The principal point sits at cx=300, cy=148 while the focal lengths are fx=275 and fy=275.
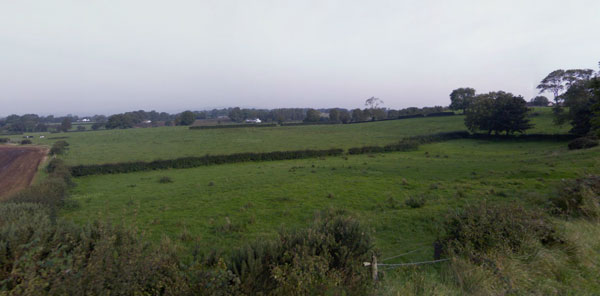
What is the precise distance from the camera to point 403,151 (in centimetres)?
4203

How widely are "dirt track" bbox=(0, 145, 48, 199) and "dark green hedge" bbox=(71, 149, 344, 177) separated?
4.11m

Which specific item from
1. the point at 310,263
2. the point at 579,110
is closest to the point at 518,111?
the point at 579,110

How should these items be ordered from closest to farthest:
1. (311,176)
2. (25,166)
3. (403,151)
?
(311,176) → (25,166) → (403,151)

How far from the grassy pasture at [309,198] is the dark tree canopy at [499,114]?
28.5 meters

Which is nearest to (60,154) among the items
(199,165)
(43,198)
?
(199,165)

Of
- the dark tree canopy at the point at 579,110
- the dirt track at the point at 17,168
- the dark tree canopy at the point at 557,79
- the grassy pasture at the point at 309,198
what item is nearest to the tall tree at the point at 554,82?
the dark tree canopy at the point at 557,79

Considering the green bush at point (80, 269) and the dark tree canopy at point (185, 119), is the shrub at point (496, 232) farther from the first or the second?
the dark tree canopy at point (185, 119)

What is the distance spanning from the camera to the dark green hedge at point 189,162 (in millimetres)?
29406

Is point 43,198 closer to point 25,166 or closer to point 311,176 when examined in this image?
point 311,176

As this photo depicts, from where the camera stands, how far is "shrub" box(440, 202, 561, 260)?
5.46m

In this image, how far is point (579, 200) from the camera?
323 inches

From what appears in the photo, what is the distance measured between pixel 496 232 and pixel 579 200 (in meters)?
5.08

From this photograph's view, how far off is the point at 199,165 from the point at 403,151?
2947cm

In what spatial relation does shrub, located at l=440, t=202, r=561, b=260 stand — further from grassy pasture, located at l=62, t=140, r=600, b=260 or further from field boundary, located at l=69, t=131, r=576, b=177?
field boundary, located at l=69, t=131, r=576, b=177
